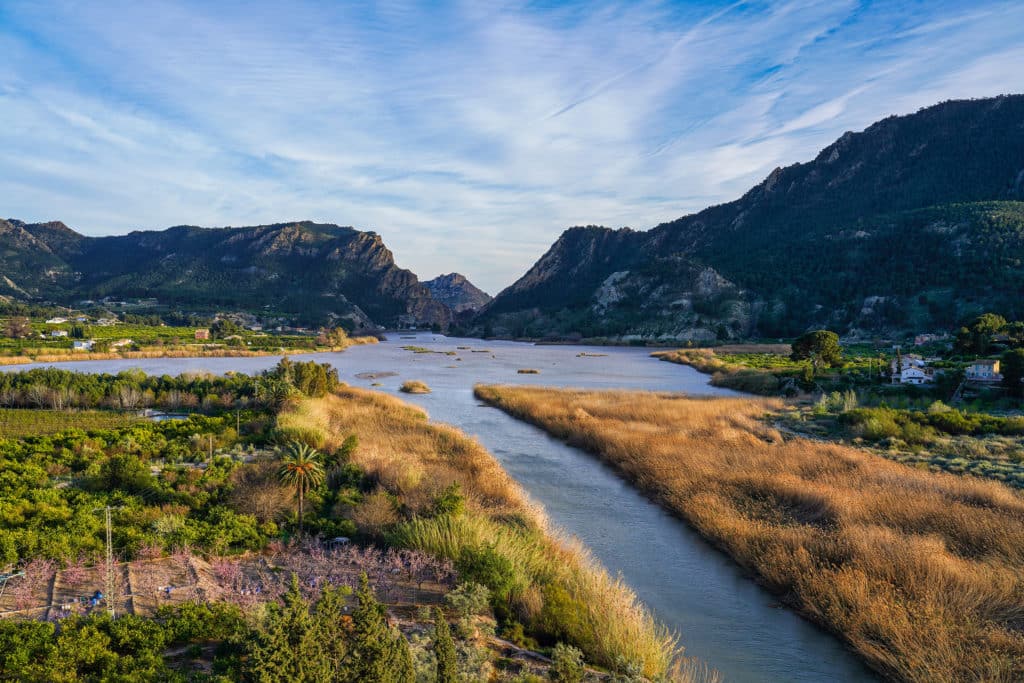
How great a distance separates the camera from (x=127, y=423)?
40250 millimetres

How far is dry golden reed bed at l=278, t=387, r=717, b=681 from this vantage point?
12875mm

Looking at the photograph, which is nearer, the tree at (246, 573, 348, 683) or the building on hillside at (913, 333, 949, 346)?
the tree at (246, 573, 348, 683)

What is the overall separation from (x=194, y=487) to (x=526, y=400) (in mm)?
33094

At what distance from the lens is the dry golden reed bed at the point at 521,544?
12875 mm

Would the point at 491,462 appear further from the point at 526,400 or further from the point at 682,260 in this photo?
the point at 682,260

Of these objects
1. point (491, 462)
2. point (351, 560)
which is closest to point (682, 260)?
point (491, 462)

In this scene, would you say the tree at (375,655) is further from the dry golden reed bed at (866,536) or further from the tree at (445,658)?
the dry golden reed bed at (866,536)

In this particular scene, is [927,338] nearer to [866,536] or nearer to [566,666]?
[866,536]

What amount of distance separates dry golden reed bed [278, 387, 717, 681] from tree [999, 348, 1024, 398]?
43.4 metres

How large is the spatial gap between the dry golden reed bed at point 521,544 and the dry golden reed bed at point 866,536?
15.9 feet

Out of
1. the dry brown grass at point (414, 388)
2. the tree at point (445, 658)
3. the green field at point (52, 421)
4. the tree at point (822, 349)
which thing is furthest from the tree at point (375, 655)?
the tree at point (822, 349)

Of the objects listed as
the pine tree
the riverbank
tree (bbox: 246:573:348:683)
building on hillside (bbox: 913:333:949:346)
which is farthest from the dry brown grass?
building on hillside (bbox: 913:333:949:346)

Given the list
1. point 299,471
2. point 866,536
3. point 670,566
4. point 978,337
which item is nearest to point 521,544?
point 670,566

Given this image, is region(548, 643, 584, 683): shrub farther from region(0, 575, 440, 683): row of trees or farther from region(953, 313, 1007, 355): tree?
region(953, 313, 1007, 355): tree
